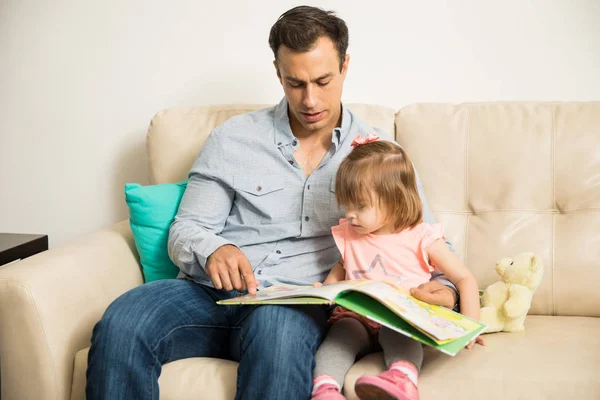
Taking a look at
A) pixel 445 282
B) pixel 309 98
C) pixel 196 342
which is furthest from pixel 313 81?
pixel 196 342

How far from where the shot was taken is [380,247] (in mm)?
1568

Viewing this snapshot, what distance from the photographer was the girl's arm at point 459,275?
4.79ft

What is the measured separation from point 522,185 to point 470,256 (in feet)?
0.83

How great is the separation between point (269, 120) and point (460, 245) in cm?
67

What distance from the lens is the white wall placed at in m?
2.13

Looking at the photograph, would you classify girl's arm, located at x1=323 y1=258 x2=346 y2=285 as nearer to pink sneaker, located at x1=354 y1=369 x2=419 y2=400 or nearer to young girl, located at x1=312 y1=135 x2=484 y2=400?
young girl, located at x1=312 y1=135 x2=484 y2=400

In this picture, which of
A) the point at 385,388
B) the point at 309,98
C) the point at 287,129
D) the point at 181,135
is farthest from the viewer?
the point at 181,135

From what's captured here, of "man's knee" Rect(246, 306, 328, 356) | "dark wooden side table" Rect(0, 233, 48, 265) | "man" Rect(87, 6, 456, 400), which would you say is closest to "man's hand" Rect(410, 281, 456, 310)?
"man" Rect(87, 6, 456, 400)

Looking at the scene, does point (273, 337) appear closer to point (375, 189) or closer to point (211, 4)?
point (375, 189)

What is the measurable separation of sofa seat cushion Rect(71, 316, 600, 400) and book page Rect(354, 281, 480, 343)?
0.40 ft

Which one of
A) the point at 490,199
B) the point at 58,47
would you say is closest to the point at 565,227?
the point at 490,199

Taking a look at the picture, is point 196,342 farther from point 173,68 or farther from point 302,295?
point 173,68

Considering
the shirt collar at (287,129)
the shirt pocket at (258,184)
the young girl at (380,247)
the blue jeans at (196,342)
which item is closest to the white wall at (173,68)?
the shirt collar at (287,129)

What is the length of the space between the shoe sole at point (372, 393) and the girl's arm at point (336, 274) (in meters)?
0.42
